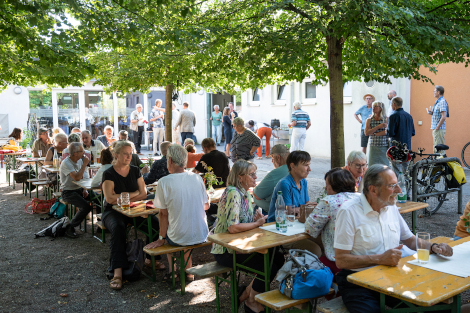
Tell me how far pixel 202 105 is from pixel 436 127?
1520 centimetres

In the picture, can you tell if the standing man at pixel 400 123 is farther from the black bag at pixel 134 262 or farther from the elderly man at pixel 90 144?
the elderly man at pixel 90 144

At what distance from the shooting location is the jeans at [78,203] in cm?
707

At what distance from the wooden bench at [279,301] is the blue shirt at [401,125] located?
20.0 ft

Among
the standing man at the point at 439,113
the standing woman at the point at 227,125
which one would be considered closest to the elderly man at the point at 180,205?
the standing man at the point at 439,113

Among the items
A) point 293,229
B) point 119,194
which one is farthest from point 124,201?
point 293,229

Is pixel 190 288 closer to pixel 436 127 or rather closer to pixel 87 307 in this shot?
pixel 87 307

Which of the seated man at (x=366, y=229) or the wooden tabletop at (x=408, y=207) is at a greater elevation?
the seated man at (x=366, y=229)

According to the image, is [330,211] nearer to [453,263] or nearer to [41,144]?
[453,263]

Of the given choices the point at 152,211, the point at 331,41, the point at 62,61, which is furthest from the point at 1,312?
the point at 331,41

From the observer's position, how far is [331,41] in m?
6.79

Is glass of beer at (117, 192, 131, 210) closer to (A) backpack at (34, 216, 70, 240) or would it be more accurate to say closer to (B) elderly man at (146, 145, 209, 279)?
(B) elderly man at (146, 145, 209, 279)

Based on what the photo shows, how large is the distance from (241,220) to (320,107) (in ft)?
43.0

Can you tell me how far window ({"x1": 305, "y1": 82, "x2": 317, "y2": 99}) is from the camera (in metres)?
17.6

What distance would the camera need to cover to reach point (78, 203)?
281 inches
